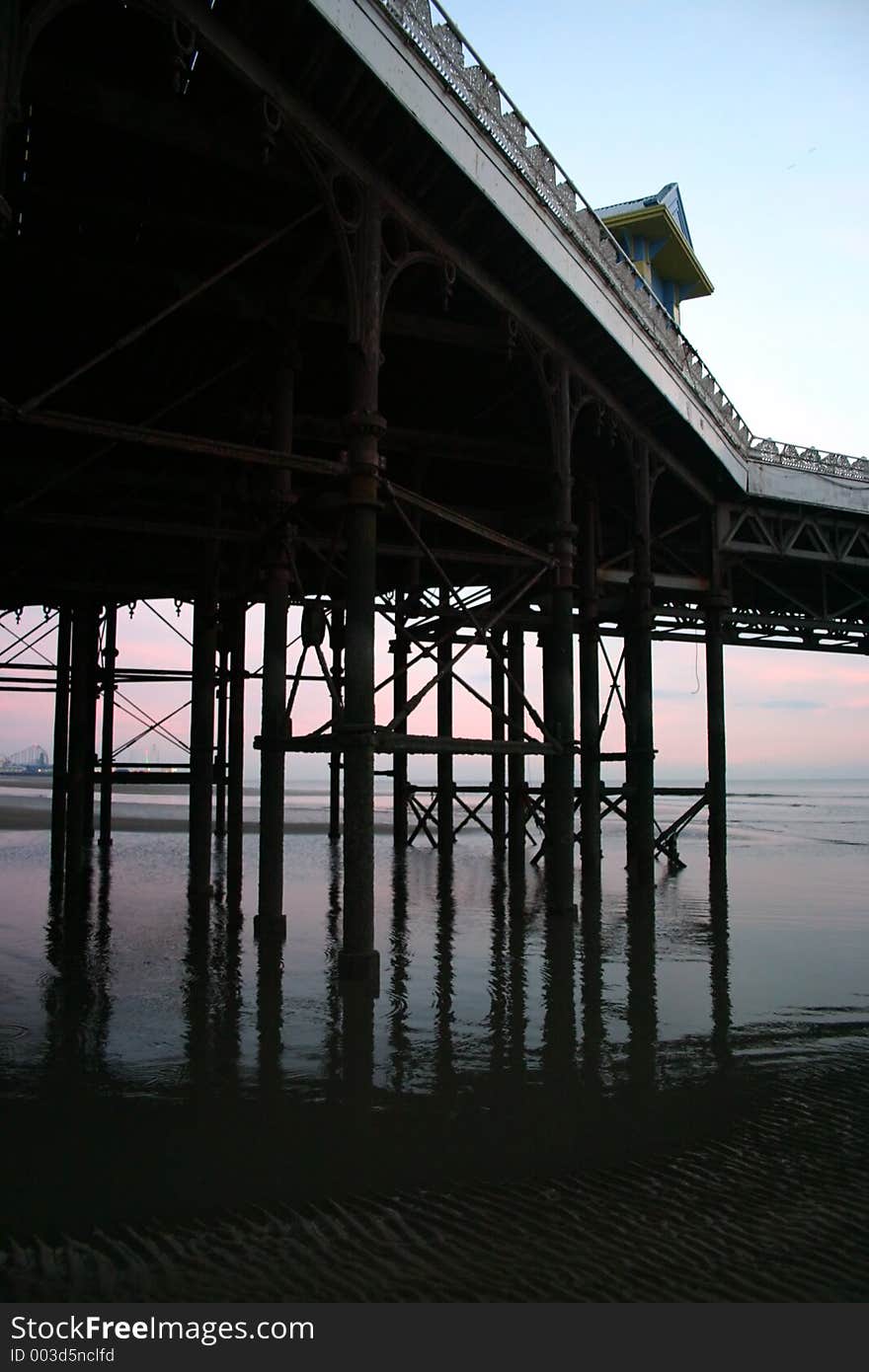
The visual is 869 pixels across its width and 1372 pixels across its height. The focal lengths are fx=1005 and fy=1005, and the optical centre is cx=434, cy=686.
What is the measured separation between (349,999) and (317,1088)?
2330 mm

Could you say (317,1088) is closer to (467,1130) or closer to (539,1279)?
(467,1130)

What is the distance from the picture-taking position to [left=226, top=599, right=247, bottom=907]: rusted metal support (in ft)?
50.3

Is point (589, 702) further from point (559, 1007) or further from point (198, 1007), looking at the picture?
point (198, 1007)

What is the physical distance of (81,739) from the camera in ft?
64.4

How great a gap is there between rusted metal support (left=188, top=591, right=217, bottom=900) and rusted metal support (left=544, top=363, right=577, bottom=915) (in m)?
5.13

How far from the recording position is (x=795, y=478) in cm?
2214

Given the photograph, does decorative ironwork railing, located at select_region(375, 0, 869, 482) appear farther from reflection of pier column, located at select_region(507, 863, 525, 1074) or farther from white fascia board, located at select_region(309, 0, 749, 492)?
reflection of pier column, located at select_region(507, 863, 525, 1074)

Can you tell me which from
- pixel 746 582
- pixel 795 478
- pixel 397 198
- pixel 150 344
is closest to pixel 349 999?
pixel 397 198

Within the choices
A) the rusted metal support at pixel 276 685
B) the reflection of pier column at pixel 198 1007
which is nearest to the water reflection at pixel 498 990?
the reflection of pier column at pixel 198 1007

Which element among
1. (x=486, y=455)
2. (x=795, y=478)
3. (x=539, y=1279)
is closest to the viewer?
(x=539, y=1279)

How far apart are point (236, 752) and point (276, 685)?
9993 mm

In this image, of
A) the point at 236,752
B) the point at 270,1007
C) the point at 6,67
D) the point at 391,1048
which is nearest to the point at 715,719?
the point at 236,752

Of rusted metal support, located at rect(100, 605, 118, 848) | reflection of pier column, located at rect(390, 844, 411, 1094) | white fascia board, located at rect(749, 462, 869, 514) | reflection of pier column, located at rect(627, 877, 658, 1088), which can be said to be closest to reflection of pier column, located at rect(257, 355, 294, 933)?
reflection of pier column, located at rect(390, 844, 411, 1094)

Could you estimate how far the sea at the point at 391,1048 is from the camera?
521 cm
